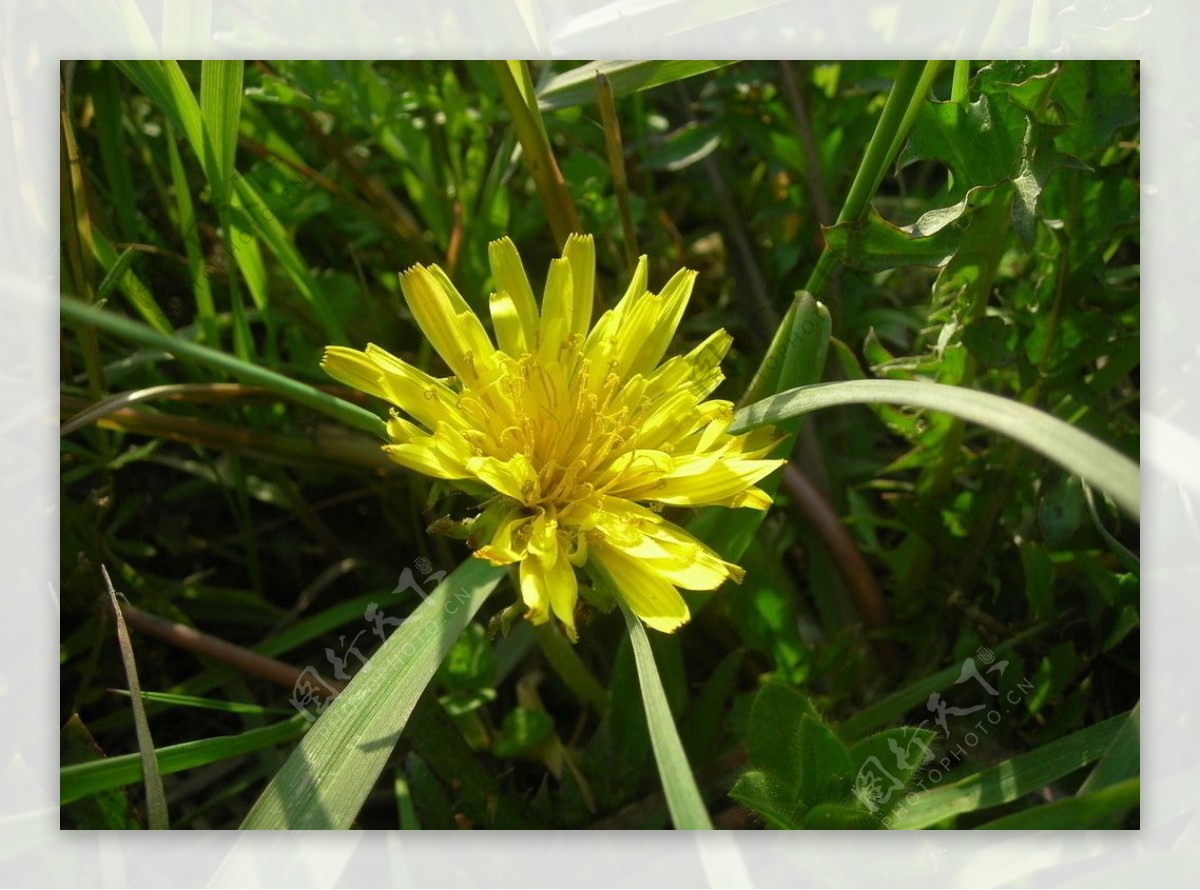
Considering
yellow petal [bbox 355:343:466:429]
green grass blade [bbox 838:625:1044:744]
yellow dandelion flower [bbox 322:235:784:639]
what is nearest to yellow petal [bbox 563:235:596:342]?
yellow dandelion flower [bbox 322:235:784:639]

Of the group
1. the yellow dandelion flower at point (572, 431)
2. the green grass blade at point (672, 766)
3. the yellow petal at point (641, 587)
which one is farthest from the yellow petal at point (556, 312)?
the green grass blade at point (672, 766)

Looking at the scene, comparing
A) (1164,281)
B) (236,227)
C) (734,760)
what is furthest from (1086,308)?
(236,227)

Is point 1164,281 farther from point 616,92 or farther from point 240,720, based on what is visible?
point 240,720

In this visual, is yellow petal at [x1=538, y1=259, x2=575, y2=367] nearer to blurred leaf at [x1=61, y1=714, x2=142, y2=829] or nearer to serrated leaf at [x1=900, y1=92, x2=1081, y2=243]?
serrated leaf at [x1=900, y1=92, x2=1081, y2=243]

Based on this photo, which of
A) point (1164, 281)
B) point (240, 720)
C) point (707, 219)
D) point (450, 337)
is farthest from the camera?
point (707, 219)

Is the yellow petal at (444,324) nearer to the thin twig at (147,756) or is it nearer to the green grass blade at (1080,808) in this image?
the thin twig at (147,756)
